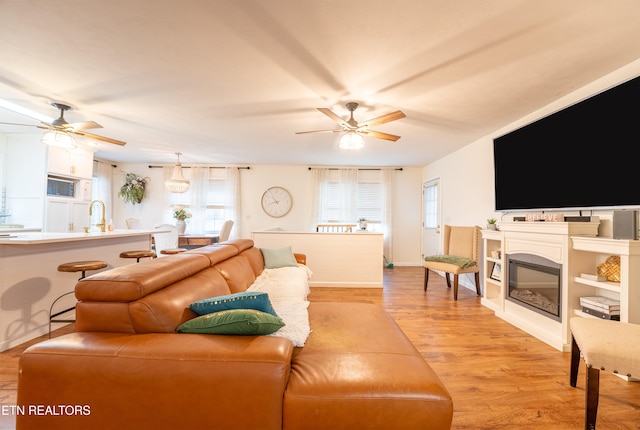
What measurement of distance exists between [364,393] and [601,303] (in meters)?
2.40

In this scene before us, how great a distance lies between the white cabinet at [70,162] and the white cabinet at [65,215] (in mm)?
480

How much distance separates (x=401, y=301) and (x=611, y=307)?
205 cm

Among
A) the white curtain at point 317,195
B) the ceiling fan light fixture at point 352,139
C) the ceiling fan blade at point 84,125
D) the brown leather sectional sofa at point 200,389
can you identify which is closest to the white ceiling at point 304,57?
the ceiling fan blade at point 84,125

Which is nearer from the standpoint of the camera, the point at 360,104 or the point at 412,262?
the point at 360,104

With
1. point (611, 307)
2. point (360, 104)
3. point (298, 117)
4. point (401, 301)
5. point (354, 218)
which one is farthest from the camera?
point (354, 218)

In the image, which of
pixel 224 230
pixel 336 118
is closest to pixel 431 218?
pixel 336 118

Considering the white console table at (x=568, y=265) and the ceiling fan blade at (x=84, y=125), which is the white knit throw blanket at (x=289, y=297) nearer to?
the white console table at (x=568, y=265)

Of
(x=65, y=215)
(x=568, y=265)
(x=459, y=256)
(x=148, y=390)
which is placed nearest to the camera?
(x=148, y=390)

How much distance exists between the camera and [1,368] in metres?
1.91

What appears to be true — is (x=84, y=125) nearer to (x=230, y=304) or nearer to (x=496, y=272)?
(x=230, y=304)

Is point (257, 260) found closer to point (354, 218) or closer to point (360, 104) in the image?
point (360, 104)

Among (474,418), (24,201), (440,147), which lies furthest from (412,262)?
(24,201)

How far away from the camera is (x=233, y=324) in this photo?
1140 millimetres

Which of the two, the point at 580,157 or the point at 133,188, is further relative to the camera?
the point at 133,188
